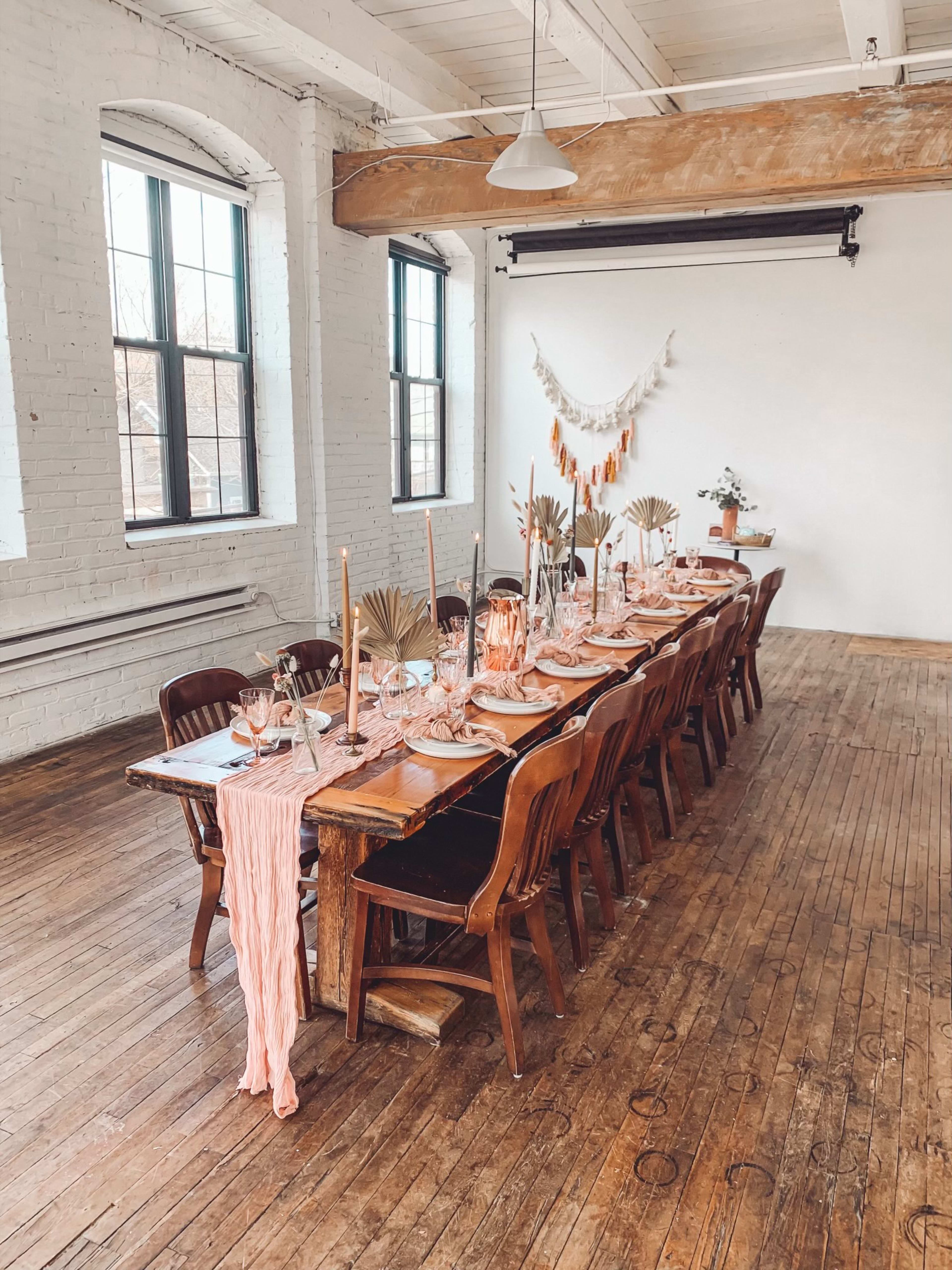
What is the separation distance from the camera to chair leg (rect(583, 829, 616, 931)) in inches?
123

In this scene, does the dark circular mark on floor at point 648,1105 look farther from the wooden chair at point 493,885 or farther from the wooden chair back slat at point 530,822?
the wooden chair back slat at point 530,822

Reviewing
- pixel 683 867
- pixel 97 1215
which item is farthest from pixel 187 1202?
pixel 683 867

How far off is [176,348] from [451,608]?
2725 millimetres

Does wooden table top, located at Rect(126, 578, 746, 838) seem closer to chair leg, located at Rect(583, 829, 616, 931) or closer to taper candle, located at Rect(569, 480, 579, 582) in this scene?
chair leg, located at Rect(583, 829, 616, 931)

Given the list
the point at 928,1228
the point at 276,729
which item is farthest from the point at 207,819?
the point at 928,1228

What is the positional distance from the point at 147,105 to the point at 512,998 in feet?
16.9

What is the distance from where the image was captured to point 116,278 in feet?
18.0

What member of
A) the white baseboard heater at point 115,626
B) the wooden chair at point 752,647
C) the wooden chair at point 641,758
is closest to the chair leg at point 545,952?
the wooden chair at point 641,758

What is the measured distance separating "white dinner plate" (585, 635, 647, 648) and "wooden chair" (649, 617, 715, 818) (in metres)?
0.27

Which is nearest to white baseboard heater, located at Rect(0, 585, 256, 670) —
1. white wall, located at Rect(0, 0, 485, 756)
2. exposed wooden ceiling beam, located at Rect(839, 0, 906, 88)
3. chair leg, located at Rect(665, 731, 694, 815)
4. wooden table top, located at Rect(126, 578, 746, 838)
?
white wall, located at Rect(0, 0, 485, 756)

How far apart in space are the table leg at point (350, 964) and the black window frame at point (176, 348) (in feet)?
11.8

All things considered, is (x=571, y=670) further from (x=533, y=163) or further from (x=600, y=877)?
(x=533, y=163)

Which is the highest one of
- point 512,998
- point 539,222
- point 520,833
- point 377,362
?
point 539,222

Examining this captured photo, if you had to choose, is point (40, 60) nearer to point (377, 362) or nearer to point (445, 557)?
point (377, 362)
